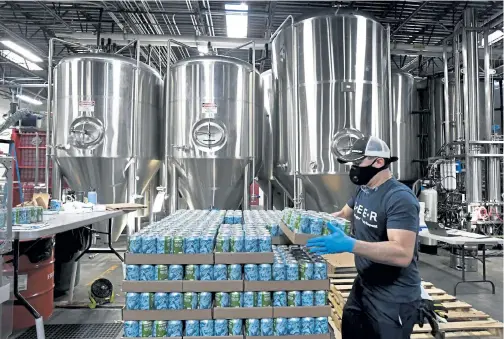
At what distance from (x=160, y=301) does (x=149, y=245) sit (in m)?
0.35

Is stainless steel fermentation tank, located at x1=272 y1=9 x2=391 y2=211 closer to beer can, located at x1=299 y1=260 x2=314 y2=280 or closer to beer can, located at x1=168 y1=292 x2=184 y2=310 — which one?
beer can, located at x1=299 y1=260 x2=314 y2=280

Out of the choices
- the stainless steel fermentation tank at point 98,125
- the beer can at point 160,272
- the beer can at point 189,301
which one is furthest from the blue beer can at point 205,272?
the stainless steel fermentation tank at point 98,125

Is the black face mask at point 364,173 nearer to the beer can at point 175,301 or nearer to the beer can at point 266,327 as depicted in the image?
the beer can at point 266,327

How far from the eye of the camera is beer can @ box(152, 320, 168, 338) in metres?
2.24

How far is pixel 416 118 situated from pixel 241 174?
203 inches

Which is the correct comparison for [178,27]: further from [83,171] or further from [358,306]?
[358,306]

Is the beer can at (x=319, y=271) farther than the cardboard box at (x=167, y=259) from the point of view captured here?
Yes

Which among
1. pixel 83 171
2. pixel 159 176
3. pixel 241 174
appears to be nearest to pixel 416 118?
pixel 241 174

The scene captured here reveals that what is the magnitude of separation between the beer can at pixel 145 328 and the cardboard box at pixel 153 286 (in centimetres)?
19

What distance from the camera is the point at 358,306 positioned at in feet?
7.79

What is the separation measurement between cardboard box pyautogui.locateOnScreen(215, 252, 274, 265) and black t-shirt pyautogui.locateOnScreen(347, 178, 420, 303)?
0.59 m

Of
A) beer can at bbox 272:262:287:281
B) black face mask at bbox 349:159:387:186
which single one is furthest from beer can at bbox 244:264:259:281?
black face mask at bbox 349:159:387:186

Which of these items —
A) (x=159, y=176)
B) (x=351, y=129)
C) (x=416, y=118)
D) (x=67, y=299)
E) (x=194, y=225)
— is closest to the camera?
(x=194, y=225)

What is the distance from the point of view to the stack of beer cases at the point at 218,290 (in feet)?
7.42
